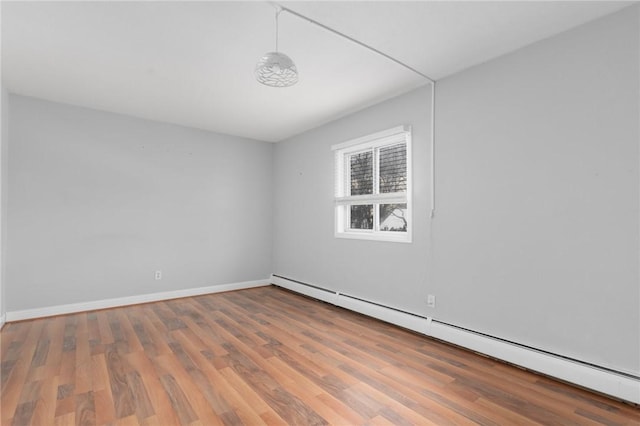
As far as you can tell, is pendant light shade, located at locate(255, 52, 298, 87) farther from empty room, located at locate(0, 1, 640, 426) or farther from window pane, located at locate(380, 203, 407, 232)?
window pane, located at locate(380, 203, 407, 232)

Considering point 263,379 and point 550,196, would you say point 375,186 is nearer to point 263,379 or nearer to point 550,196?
point 550,196

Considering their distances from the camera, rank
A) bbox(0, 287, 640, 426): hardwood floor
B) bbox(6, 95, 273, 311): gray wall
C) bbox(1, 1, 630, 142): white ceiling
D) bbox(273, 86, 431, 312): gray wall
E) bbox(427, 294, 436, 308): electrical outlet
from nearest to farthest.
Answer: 1. bbox(0, 287, 640, 426): hardwood floor
2. bbox(1, 1, 630, 142): white ceiling
3. bbox(427, 294, 436, 308): electrical outlet
4. bbox(273, 86, 431, 312): gray wall
5. bbox(6, 95, 273, 311): gray wall

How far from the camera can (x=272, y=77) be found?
2221 millimetres

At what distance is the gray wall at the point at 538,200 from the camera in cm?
212

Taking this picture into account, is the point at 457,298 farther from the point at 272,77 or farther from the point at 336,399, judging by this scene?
the point at 272,77

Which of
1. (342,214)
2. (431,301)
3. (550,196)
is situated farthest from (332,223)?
(550,196)

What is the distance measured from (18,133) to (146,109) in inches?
57.6

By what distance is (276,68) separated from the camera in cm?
214

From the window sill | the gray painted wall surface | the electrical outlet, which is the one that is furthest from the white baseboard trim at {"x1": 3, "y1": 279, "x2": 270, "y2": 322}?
the gray painted wall surface

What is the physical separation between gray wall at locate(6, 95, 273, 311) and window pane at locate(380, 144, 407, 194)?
2701mm

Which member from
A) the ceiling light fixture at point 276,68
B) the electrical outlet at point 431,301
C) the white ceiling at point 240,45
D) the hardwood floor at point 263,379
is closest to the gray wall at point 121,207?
the white ceiling at point 240,45

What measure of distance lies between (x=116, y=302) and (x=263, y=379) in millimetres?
3148

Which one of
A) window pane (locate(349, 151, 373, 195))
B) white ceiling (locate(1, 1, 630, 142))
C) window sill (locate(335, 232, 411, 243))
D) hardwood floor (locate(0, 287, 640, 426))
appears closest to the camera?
hardwood floor (locate(0, 287, 640, 426))

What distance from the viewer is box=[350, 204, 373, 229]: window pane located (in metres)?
4.21
